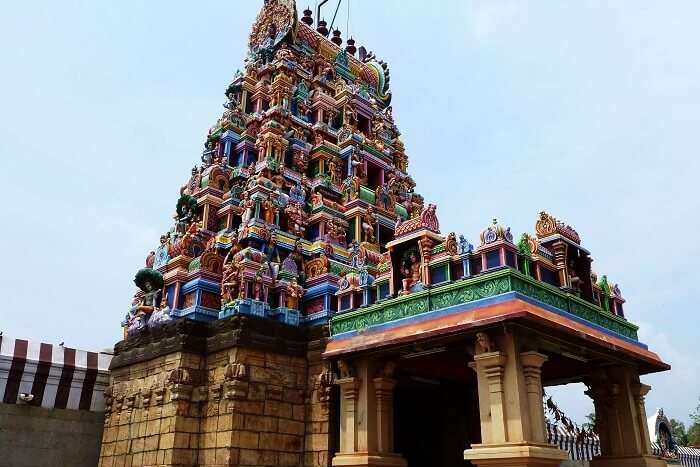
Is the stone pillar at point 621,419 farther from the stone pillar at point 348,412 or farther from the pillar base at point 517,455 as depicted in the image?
the stone pillar at point 348,412

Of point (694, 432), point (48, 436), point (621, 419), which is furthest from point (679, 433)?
point (48, 436)

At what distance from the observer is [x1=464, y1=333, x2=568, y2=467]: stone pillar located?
1086cm

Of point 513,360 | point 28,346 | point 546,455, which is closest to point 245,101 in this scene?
point 28,346

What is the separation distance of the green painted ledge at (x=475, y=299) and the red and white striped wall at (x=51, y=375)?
31.0 feet

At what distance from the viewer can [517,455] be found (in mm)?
10688

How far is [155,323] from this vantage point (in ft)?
53.6

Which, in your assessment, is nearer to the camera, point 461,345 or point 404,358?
point 461,345

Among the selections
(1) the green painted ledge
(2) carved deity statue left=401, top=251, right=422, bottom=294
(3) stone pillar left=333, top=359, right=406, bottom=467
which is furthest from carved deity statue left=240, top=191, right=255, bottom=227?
(3) stone pillar left=333, top=359, right=406, bottom=467

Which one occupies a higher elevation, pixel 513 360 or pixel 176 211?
pixel 176 211

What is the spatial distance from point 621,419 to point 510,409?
5422 millimetres

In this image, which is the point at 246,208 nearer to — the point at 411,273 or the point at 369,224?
the point at 369,224

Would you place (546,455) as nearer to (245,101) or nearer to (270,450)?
(270,450)

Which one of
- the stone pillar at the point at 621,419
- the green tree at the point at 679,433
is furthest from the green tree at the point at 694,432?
the stone pillar at the point at 621,419

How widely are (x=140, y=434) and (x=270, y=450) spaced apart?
3.81 m
